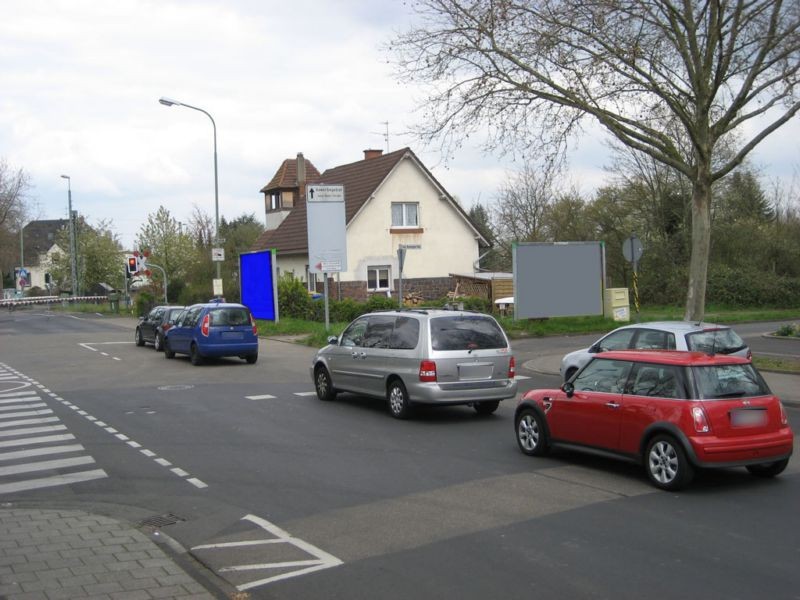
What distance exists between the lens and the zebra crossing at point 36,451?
976 cm

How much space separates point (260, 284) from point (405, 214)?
426 inches

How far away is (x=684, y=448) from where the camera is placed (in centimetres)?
836

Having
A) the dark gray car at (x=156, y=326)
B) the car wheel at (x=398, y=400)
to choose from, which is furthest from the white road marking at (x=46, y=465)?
the dark gray car at (x=156, y=326)

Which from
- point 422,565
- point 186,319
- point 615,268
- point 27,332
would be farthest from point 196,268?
point 422,565

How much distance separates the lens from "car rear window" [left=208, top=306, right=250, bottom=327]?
2267 cm

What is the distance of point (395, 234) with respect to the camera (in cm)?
4431

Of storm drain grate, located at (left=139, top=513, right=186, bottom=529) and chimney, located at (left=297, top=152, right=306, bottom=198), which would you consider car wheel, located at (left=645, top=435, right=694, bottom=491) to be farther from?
chimney, located at (left=297, top=152, right=306, bottom=198)

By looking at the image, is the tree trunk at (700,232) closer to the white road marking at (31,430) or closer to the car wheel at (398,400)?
the car wheel at (398,400)

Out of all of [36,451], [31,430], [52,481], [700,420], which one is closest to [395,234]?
[31,430]

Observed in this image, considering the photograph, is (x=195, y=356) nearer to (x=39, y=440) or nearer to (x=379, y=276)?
A: (x=39, y=440)

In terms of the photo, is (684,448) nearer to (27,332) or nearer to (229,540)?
(229,540)

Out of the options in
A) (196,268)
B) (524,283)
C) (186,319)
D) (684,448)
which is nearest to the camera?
(684,448)

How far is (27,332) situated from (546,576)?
1513 inches

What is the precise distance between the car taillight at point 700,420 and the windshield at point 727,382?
184 mm
